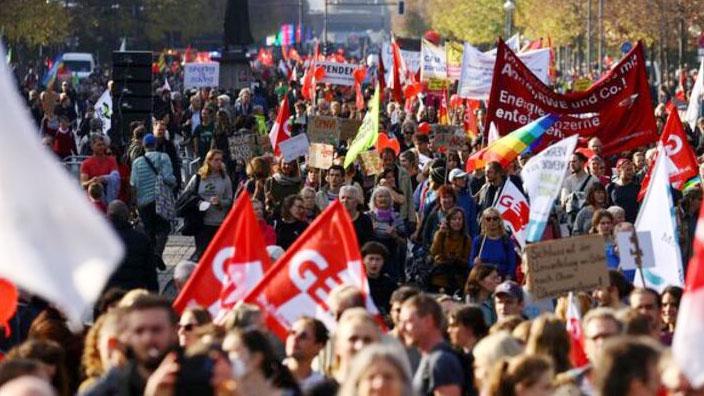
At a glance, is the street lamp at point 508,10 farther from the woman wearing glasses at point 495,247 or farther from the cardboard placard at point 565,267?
the cardboard placard at point 565,267

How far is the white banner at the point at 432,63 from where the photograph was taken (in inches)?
1485

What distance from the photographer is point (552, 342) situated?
956cm

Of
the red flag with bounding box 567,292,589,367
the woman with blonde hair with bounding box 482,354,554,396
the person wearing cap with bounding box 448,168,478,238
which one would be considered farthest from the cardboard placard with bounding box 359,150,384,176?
the woman with blonde hair with bounding box 482,354,554,396

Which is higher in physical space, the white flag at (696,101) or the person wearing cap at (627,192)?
the person wearing cap at (627,192)

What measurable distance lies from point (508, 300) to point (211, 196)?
6.98 meters

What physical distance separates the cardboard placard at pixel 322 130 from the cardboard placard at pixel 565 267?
11.7 metres

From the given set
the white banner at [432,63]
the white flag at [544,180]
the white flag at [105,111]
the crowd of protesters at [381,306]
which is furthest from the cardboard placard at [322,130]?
the white banner at [432,63]

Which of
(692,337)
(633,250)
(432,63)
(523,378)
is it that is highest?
(692,337)

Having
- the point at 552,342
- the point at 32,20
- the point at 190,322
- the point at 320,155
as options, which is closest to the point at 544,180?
the point at 320,155

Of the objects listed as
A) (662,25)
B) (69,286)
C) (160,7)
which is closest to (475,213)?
(69,286)

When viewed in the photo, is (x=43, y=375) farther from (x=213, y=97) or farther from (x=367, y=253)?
(x=213, y=97)

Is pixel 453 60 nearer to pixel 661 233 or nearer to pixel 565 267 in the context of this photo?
pixel 661 233

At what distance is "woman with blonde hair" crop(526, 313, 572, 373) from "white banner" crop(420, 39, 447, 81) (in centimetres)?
2807

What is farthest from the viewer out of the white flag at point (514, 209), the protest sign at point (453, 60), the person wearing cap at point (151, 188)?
the protest sign at point (453, 60)
